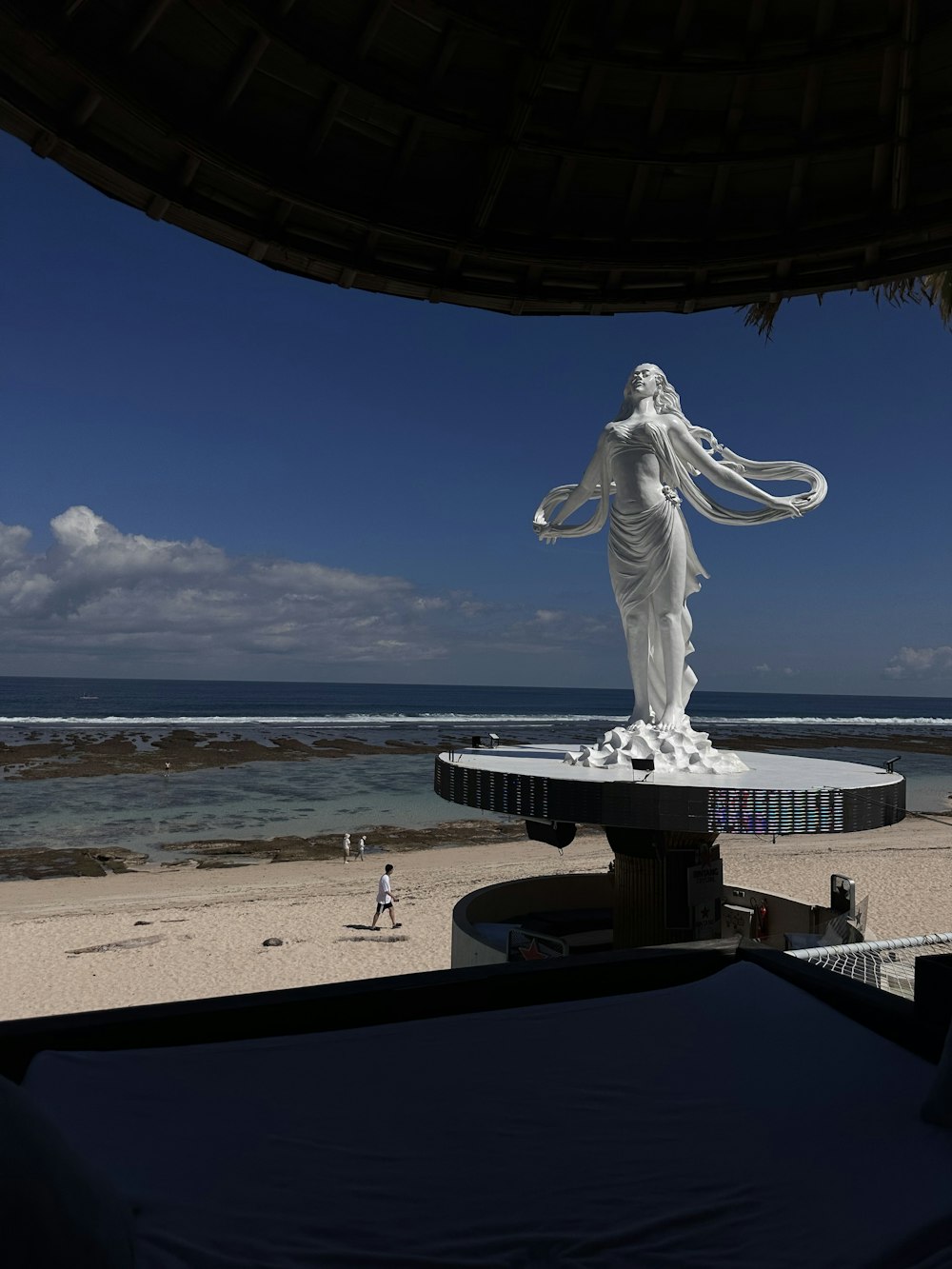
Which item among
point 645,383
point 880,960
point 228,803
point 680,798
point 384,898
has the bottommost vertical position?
point 228,803

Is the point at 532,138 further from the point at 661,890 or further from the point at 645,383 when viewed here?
the point at 661,890

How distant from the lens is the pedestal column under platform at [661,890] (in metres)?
7.45

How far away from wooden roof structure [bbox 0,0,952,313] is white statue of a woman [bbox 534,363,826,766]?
280cm

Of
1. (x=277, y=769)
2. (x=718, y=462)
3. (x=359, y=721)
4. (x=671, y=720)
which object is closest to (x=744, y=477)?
(x=718, y=462)

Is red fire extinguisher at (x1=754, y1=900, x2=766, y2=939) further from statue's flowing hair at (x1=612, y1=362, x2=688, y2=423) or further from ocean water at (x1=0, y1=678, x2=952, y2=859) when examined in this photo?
statue's flowing hair at (x1=612, y1=362, x2=688, y2=423)

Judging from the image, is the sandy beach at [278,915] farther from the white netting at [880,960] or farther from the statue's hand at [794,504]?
the white netting at [880,960]

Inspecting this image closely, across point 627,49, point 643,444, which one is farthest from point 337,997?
point 643,444

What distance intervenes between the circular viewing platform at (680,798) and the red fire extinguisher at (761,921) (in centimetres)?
242

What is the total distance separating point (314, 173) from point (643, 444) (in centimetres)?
446

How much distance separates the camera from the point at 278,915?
17.6 metres

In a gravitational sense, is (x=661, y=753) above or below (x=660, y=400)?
below

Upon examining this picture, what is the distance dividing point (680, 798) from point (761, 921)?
3824 mm

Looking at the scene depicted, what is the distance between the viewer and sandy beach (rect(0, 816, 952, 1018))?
13430 mm

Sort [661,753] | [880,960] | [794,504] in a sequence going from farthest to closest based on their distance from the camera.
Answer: [794,504]
[661,753]
[880,960]
